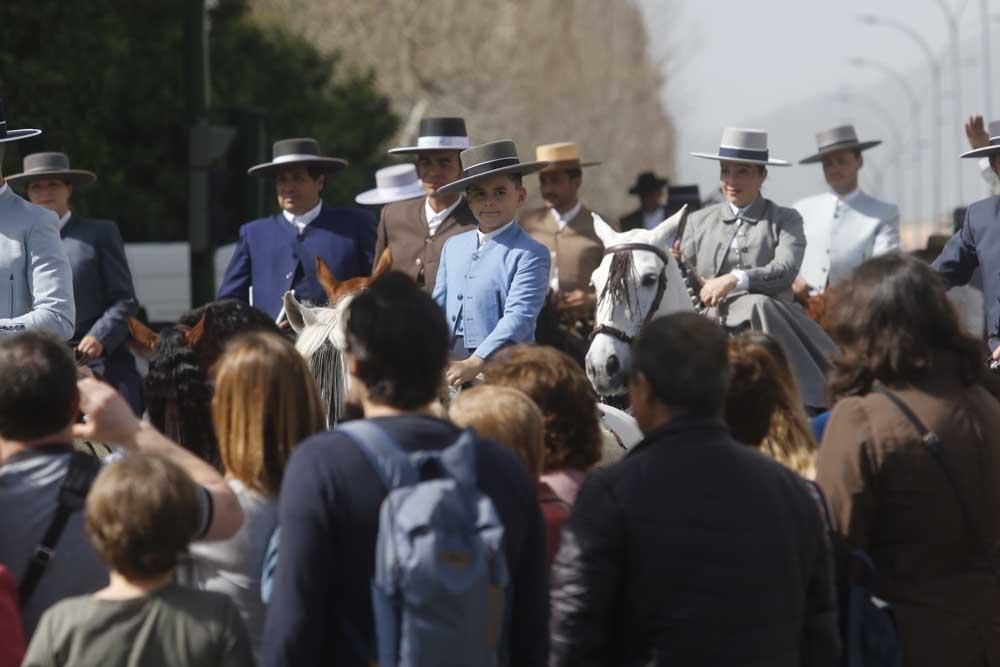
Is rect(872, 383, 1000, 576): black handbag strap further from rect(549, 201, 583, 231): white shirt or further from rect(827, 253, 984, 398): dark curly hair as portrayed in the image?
rect(549, 201, 583, 231): white shirt

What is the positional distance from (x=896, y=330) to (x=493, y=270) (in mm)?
3417

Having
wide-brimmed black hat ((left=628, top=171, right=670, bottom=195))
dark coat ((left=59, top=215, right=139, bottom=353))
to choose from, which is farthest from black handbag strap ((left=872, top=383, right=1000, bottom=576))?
wide-brimmed black hat ((left=628, top=171, right=670, bottom=195))

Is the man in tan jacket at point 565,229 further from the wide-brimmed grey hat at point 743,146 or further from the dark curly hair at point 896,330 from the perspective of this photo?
the dark curly hair at point 896,330

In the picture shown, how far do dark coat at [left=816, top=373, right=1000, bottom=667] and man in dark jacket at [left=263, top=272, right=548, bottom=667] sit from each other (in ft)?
3.72

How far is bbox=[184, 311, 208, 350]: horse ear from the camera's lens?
255 inches

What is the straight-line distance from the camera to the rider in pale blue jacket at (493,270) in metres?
8.46

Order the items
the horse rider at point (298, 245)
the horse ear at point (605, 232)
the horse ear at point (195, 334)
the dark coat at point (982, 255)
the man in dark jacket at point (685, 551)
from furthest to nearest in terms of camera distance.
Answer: the horse rider at point (298, 245), the horse ear at point (605, 232), the dark coat at point (982, 255), the horse ear at point (195, 334), the man in dark jacket at point (685, 551)

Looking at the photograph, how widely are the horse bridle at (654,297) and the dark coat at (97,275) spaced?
2551 mm

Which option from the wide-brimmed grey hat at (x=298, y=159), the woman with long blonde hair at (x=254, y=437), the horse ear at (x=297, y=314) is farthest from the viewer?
the wide-brimmed grey hat at (x=298, y=159)

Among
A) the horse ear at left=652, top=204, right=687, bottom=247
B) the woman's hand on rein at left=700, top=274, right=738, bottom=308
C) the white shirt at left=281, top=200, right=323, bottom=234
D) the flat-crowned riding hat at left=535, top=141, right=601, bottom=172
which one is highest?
the flat-crowned riding hat at left=535, top=141, right=601, bottom=172

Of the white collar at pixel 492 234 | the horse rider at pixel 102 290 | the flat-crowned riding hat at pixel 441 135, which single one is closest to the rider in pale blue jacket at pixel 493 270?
the white collar at pixel 492 234

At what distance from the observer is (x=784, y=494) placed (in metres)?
4.83

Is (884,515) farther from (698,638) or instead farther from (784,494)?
(698,638)

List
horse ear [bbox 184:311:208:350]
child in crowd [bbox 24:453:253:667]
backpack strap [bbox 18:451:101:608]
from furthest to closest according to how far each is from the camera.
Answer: horse ear [bbox 184:311:208:350] → backpack strap [bbox 18:451:101:608] → child in crowd [bbox 24:453:253:667]
